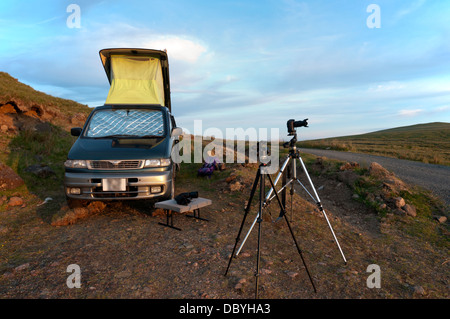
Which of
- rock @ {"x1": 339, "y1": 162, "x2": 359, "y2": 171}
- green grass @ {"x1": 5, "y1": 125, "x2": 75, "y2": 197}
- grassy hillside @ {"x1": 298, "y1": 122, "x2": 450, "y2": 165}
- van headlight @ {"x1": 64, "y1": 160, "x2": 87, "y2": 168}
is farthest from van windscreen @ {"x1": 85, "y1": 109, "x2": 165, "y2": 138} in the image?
grassy hillside @ {"x1": 298, "y1": 122, "x2": 450, "y2": 165}

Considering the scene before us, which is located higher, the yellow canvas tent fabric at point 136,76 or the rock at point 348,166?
the yellow canvas tent fabric at point 136,76

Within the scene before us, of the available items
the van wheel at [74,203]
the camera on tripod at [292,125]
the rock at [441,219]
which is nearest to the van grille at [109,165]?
the van wheel at [74,203]

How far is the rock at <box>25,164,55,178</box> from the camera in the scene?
28.2ft

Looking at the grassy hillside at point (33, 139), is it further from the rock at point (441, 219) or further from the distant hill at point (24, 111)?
the rock at point (441, 219)

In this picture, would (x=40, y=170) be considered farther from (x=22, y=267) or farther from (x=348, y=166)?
(x=348, y=166)

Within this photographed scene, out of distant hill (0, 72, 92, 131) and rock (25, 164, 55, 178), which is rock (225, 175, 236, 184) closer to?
rock (25, 164, 55, 178)

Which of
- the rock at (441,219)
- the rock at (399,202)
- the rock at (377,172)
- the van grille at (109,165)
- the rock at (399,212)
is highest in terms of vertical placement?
the van grille at (109,165)

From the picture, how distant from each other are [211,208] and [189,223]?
3.42 feet

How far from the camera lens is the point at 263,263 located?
3740 mm

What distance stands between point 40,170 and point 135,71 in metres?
4.55

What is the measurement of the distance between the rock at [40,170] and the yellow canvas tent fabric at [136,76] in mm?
3355

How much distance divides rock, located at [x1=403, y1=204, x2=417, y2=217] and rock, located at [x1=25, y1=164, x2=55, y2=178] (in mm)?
10509

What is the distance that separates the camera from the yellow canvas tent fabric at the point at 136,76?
334 inches

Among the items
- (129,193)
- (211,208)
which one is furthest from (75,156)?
(211,208)
